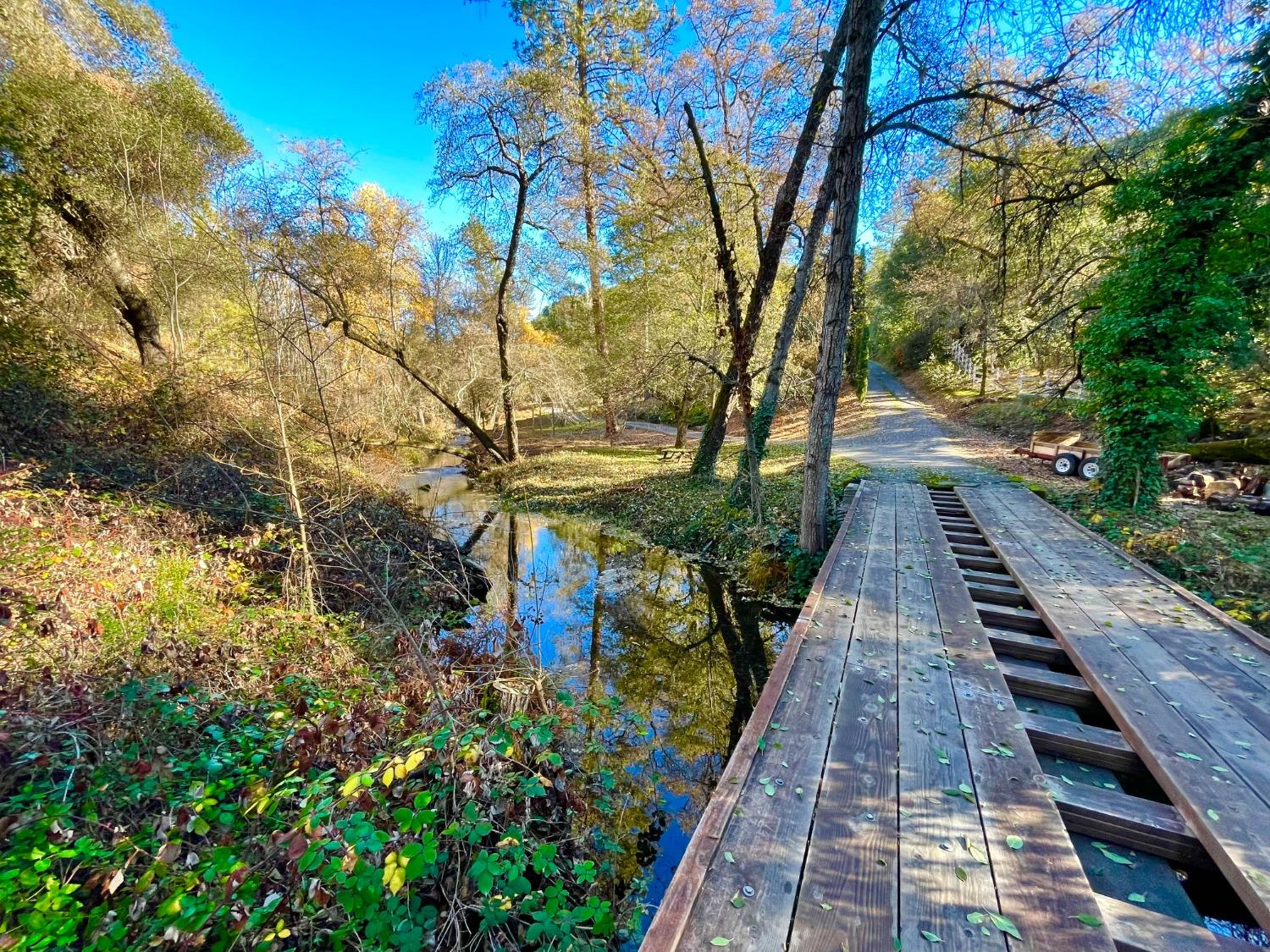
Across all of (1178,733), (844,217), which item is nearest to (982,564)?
(1178,733)

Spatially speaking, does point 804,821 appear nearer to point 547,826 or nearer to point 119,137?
point 547,826

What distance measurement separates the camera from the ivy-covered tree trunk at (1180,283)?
4.86m

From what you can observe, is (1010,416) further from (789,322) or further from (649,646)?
(649,646)

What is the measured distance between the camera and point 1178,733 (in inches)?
83.5

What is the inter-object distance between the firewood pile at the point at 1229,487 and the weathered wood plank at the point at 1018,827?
22.4 ft

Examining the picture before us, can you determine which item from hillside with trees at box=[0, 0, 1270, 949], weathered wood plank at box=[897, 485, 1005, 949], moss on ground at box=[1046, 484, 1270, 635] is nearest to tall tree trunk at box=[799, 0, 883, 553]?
hillside with trees at box=[0, 0, 1270, 949]

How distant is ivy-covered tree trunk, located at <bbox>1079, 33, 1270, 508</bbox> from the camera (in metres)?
4.86

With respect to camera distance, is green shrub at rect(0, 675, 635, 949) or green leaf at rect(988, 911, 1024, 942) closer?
green leaf at rect(988, 911, 1024, 942)

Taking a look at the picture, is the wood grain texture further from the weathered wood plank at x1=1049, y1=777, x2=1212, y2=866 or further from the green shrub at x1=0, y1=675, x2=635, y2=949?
the green shrub at x1=0, y1=675, x2=635, y2=949

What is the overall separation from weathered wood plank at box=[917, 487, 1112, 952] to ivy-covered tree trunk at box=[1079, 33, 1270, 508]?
5.10m

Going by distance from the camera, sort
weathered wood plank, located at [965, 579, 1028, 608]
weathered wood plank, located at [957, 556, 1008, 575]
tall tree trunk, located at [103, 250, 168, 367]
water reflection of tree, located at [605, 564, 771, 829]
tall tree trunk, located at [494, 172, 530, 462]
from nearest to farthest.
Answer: water reflection of tree, located at [605, 564, 771, 829], weathered wood plank, located at [965, 579, 1028, 608], weathered wood plank, located at [957, 556, 1008, 575], tall tree trunk, located at [103, 250, 168, 367], tall tree trunk, located at [494, 172, 530, 462]

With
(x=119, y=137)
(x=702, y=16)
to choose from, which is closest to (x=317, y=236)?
(x=119, y=137)

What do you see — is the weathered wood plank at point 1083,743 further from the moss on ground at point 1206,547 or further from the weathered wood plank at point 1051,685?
the moss on ground at point 1206,547

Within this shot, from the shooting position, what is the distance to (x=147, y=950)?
1610 mm
